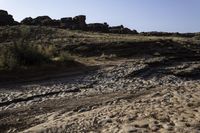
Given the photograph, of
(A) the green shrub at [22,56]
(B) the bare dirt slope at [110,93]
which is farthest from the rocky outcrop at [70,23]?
(A) the green shrub at [22,56]

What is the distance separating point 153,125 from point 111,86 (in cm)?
846

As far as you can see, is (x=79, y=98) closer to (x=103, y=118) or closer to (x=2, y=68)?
(x=103, y=118)

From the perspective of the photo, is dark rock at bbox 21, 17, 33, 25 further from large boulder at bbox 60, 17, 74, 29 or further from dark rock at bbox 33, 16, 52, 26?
large boulder at bbox 60, 17, 74, 29

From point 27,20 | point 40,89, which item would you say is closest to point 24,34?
point 40,89

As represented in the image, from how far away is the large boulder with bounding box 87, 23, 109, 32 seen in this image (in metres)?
52.7

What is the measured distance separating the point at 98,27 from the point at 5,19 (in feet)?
38.6

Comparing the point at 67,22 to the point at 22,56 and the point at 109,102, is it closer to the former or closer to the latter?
the point at 22,56

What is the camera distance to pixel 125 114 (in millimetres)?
11523

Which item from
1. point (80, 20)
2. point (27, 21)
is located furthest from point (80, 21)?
point (27, 21)

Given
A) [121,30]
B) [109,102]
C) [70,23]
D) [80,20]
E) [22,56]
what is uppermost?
[80,20]

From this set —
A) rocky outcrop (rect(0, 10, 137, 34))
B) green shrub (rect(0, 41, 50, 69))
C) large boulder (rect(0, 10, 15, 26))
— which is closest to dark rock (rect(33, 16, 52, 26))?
rocky outcrop (rect(0, 10, 137, 34))

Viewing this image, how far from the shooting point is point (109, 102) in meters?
14.4

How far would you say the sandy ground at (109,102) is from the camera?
34.7ft

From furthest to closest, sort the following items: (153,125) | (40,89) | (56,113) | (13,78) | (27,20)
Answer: (27,20) → (13,78) → (40,89) → (56,113) → (153,125)
